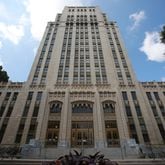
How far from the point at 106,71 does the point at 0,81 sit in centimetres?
2149

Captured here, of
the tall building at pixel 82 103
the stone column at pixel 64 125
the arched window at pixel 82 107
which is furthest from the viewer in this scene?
the arched window at pixel 82 107

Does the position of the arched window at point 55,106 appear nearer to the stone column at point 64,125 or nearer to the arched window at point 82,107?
the stone column at point 64,125

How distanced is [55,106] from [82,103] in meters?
4.62

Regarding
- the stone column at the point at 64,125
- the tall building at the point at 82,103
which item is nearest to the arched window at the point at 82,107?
the tall building at the point at 82,103

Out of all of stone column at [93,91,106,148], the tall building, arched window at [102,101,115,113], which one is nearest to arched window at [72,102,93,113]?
the tall building

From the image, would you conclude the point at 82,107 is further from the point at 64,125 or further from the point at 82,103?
the point at 64,125

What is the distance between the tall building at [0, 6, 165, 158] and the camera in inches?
946

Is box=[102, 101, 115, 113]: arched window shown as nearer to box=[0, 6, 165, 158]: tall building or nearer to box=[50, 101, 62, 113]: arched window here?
box=[0, 6, 165, 158]: tall building

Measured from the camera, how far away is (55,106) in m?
27.9

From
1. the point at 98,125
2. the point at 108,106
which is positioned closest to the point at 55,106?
the point at 98,125

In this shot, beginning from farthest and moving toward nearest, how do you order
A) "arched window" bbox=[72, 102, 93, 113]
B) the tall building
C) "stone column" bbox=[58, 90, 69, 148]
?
"arched window" bbox=[72, 102, 93, 113] < the tall building < "stone column" bbox=[58, 90, 69, 148]

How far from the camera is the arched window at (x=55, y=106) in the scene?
27391mm

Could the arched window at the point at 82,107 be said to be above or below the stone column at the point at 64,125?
above

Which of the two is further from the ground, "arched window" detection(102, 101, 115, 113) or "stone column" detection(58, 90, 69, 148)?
"arched window" detection(102, 101, 115, 113)
